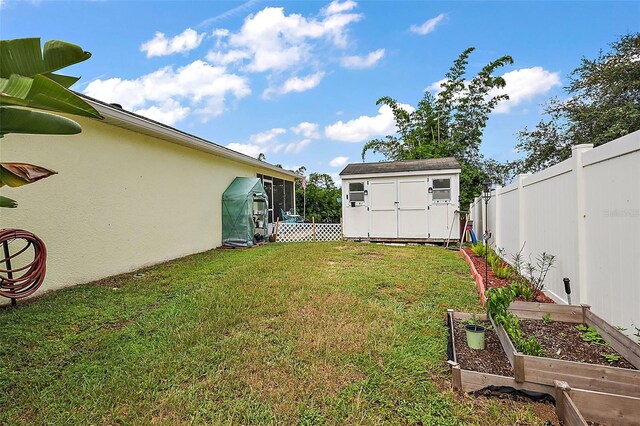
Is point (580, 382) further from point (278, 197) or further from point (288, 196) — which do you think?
point (288, 196)

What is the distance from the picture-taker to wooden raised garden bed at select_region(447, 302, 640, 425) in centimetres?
168

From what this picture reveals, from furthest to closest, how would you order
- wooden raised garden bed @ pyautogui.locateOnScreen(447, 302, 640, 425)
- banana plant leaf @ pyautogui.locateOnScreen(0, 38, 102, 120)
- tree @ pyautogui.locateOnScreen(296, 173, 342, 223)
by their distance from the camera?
1. tree @ pyautogui.locateOnScreen(296, 173, 342, 223)
2. wooden raised garden bed @ pyautogui.locateOnScreen(447, 302, 640, 425)
3. banana plant leaf @ pyautogui.locateOnScreen(0, 38, 102, 120)

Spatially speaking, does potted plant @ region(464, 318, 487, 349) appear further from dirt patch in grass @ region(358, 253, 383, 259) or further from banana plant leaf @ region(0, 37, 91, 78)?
dirt patch in grass @ region(358, 253, 383, 259)

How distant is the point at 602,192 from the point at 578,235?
1.93 feet

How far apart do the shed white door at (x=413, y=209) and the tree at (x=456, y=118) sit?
7.16 m

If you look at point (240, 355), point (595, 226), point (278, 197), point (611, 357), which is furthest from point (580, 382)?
point (278, 197)

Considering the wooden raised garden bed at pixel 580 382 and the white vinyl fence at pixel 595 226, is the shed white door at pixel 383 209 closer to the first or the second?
the white vinyl fence at pixel 595 226

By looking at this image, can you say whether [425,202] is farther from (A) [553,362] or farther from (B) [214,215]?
(A) [553,362]

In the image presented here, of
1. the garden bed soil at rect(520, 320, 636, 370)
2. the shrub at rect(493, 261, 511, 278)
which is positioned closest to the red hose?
the garden bed soil at rect(520, 320, 636, 370)

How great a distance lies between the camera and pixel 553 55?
29.9 feet

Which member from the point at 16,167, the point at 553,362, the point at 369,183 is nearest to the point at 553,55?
the point at 369,183

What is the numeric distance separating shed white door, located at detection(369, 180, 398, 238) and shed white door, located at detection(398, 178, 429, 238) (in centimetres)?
17

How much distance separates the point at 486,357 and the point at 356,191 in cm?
881

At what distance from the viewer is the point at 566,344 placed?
98.7 inches
